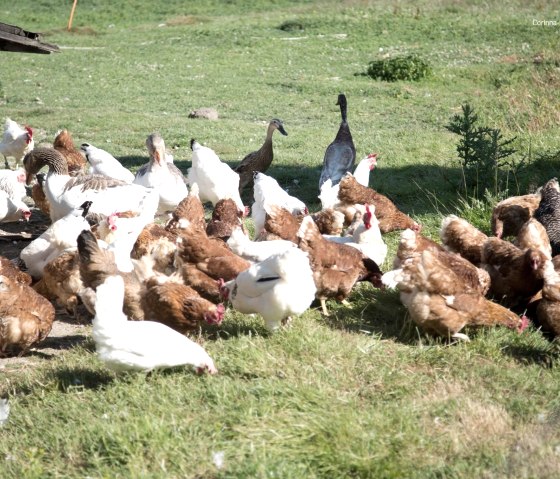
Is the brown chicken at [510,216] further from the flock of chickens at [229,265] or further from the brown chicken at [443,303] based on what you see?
the brown chicken at [443,303]

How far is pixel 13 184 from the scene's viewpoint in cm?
891

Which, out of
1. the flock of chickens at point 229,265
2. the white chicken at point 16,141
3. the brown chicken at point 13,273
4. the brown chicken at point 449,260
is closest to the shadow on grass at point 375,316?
the flock of chickens at point 229,265

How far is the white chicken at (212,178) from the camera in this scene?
891cm

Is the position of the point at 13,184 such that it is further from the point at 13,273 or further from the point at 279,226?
the point at 279,226

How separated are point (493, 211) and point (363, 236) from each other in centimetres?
142

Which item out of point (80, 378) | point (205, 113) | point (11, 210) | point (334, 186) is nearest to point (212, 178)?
point (334, 186)

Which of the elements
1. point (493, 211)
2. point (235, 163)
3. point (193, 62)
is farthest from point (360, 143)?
point (193, 62)

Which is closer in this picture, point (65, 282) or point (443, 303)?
point (443, 303)

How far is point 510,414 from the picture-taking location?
467 cm

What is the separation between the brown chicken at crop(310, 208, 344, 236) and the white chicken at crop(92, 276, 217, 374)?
3125mm

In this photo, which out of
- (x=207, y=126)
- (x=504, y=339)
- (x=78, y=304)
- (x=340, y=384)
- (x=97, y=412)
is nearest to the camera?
(x=97, y=412)

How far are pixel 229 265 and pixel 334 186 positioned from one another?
3.17 meters

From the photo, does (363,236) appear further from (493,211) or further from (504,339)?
(504,339)

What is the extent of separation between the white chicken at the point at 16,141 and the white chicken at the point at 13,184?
2.07 m
